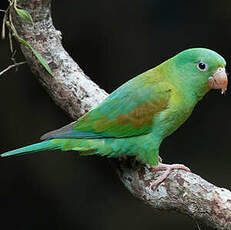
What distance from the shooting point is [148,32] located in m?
4.70

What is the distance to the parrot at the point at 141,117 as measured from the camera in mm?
3018

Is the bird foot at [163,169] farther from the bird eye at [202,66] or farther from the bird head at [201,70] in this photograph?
the bird eye at [202,66]

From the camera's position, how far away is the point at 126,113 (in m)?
3.04

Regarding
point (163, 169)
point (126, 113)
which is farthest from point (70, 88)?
point (163, 169)

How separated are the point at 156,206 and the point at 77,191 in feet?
6.69

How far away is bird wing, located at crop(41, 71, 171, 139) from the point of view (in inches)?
119

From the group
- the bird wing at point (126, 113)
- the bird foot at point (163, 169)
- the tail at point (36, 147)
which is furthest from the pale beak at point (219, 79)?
the tail at point (36, 147)

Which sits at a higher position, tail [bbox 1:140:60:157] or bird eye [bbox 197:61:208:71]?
bird eye [bbox 197:61:208:71]

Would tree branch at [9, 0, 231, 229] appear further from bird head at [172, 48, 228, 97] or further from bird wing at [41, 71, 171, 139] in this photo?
bird head at [172, 48, 228, 97]

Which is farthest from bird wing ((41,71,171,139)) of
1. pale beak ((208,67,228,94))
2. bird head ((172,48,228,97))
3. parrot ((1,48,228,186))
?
pale beak ((208,67,228,94))

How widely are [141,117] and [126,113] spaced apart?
9 cm

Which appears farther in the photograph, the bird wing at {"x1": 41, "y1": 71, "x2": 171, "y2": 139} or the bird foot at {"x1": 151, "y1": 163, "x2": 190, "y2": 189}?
the bird wing at {"x1": 41, "y1": 71, "x2": 171, "y2": 139}

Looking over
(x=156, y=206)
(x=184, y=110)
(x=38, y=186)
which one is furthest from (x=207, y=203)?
(x=38, y=186)

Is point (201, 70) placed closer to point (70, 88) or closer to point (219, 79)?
point (219, 79)
